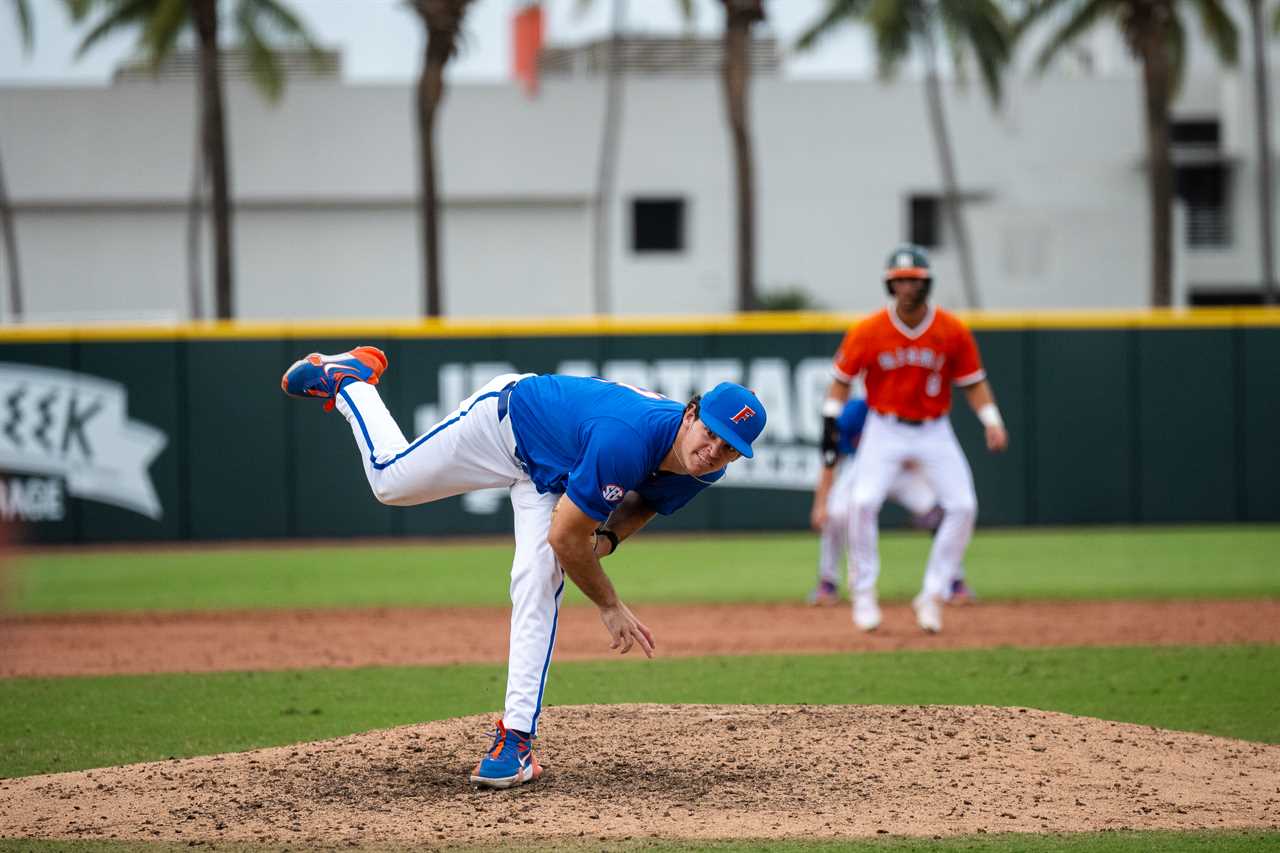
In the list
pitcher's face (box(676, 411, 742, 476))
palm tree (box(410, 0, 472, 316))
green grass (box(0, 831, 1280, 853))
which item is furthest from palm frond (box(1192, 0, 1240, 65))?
green grass (box(0, 831, 1280, 853))

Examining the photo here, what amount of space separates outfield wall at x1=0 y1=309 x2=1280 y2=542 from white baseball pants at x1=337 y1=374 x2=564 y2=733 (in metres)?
11.2

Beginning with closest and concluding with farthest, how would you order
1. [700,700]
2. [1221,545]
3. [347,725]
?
[347,725], [700,700], [1221,545]

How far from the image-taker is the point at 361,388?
6379mm

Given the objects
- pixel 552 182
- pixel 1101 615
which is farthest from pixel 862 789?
pixel 552 182

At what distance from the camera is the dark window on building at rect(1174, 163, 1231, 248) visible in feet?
124

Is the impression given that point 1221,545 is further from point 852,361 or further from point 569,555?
point 569,555

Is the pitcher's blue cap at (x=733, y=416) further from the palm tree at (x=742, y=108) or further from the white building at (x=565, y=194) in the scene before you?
the white building at (x=565, y=194)

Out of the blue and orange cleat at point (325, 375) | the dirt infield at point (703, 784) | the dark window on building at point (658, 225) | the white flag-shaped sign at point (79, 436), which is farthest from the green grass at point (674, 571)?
the dark window on building at point (658, 225)

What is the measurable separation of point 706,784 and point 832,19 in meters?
31.2

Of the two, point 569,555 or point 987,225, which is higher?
point 987,225

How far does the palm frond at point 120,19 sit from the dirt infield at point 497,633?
76.4 ft

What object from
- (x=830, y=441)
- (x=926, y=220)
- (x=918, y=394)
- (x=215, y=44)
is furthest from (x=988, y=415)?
(x=926, y=220)

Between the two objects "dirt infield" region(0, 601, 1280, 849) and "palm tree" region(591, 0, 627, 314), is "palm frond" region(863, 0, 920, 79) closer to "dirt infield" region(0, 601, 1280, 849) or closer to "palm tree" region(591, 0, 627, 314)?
"palm tree" region(591, 0, 627, 314)

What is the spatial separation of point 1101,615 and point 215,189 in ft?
64.4
